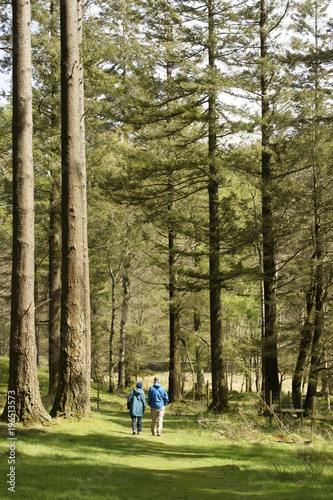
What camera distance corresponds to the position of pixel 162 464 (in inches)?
346

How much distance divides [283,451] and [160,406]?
3551mm

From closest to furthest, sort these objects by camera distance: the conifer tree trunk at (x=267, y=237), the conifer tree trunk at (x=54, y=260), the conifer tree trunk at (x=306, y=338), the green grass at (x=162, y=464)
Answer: the green grass at (x=162, y=464)
the conifer tree trunk at (x=267, y=237)
the conifer tree trunk at (x=306, y=338)
the conifer tree trunk at (x=54, y=260)

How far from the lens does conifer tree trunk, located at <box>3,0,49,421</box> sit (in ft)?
33.3

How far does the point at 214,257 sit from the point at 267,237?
2291 mm

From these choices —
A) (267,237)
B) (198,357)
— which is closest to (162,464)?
(267,237)

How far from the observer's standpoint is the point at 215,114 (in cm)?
1850

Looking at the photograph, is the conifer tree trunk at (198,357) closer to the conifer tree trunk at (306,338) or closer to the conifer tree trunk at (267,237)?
the conifer tree trunk at (306,338)

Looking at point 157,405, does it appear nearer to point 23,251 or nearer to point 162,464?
point 162,464

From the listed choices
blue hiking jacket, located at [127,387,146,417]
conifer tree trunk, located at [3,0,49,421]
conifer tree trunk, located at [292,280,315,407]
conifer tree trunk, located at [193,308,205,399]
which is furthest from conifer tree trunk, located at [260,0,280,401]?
conifer tree trunk, located at [193,308,205,399]

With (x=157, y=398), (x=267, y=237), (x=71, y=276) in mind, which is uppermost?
(x=267, y=237)

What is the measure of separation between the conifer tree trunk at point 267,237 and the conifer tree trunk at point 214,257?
1.59 m

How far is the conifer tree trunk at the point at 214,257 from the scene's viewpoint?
18.3 meters

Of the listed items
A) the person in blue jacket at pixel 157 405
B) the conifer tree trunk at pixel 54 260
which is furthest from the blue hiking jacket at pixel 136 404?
the conifer tree trunk at pixel 54 260

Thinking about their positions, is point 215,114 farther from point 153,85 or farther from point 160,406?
point 160,406
